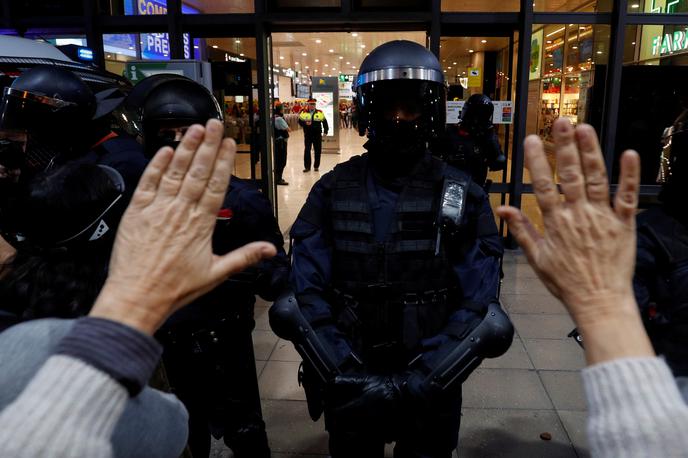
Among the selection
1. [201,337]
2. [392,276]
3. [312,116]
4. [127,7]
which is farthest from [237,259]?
[312,116]

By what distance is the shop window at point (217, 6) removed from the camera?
6570mm

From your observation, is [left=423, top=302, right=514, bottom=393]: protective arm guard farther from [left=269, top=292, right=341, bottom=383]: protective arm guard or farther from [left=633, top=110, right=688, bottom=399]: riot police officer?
[left=633, top=110, right=688, bottom=399]: riot police officer

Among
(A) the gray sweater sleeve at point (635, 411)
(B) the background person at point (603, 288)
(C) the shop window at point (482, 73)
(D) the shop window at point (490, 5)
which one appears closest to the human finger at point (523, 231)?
(B) the background person at point (603, 288)

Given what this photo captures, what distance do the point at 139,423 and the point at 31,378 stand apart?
0.18m

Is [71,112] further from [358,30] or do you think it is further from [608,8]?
[608,8]

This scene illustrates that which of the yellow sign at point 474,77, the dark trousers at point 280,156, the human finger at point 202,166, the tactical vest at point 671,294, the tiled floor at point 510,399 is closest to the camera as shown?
the human finger at point 202,166

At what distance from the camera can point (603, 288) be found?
2.97ft

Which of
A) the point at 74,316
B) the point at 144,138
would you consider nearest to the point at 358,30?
the point at 144,138

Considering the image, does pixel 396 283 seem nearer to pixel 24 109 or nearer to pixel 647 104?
pixel 24 109

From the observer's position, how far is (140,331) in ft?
2.66

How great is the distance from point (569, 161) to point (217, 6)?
662 cm

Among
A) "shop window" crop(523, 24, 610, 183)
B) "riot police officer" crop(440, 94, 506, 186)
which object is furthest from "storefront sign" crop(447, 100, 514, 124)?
"riot police officer" crop(440, 94, 506, 186)

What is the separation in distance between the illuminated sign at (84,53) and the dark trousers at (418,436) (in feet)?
17.4

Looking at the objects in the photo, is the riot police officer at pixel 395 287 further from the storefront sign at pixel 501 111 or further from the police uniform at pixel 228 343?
the storefront sign at pixel 501 111
